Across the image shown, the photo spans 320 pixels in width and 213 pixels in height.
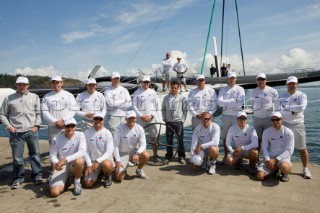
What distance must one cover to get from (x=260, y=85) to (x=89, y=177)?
3487mm

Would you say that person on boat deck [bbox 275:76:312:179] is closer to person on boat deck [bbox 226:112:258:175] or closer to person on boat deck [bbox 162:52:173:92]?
person on boat deck [bbox 226:112:258:175]

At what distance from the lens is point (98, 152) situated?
479 cm

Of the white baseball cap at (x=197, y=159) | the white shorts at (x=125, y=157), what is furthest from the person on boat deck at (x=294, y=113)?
the white shorts at (x=125, y=157)

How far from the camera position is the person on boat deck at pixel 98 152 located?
456cm

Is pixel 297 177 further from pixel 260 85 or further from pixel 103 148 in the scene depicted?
pixel 103 148

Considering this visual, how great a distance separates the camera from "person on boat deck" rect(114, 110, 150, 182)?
4.98 meters

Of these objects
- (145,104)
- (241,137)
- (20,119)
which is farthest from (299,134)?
(20,119)

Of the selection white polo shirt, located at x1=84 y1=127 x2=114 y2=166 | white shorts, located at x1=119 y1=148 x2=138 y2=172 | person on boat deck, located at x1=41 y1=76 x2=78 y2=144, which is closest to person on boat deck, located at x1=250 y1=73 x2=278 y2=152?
white shorts, located at x1=119 y1=148 x2=138 y2=172

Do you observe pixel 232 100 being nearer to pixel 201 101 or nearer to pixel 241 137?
pixel 201 101

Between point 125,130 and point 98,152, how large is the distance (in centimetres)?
63

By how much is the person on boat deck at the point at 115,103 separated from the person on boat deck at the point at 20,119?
4.48ft

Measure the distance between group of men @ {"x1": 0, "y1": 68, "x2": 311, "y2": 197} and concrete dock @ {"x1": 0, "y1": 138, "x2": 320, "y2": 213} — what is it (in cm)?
19

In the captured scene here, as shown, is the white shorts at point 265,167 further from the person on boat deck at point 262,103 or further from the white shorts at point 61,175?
the white shorts at point 61,175

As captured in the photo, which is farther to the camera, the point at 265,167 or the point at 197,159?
the point at 197,159
